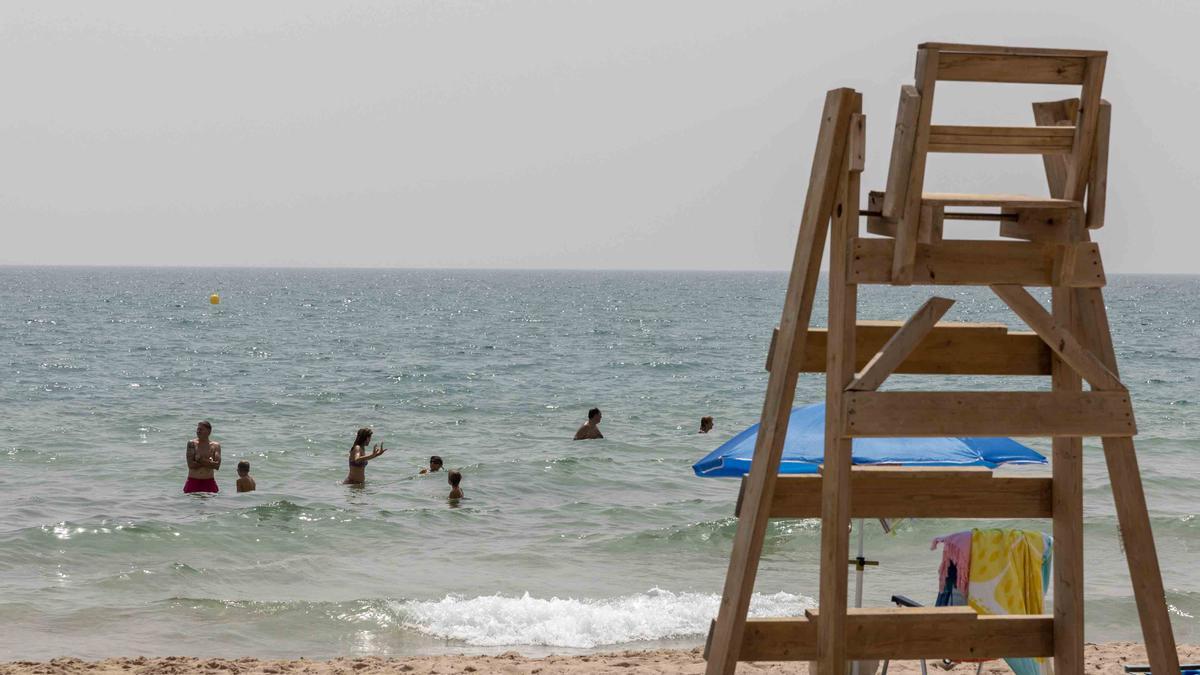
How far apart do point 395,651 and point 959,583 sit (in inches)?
172

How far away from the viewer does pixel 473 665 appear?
859 centimetres

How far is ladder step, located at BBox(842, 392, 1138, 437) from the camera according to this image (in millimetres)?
4512

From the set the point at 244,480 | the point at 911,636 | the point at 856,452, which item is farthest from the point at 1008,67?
the point at 244,480

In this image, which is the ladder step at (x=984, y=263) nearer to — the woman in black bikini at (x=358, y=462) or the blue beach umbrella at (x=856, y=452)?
the blue beach umbrella at (x=856, y=452)

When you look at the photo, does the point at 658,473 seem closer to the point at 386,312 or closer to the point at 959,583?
the point at 959,583

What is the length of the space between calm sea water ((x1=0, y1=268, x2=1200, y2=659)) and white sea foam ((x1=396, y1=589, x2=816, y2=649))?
0.03 metres

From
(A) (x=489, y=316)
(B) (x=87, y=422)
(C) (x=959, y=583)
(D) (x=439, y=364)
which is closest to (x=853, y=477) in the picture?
(C) (x=959, y=583)

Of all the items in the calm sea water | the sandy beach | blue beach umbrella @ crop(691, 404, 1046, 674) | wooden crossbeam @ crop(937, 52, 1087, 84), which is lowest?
the calm sea water

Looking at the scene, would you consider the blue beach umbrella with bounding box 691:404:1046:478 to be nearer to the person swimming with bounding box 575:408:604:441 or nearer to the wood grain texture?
the wood grain texture

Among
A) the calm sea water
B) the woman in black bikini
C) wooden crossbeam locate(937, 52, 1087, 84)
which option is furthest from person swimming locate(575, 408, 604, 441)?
wooden crossbeam locate(937, 52, 1087, 84)

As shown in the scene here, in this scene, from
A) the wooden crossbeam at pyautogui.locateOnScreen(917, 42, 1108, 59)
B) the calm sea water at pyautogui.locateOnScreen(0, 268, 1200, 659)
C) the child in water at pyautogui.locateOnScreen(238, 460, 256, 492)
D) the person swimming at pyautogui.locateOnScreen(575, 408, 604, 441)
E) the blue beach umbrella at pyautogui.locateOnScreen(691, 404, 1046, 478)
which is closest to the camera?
the wooden crossbeam at pyautogui.locateOnScreen(917, 42, 1108, 59)

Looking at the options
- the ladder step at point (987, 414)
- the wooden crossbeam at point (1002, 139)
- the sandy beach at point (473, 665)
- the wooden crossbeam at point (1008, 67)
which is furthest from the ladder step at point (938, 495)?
the sandy beach at point (473, 665)

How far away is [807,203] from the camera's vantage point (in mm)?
4793

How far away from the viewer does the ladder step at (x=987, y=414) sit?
4512 millimetres
